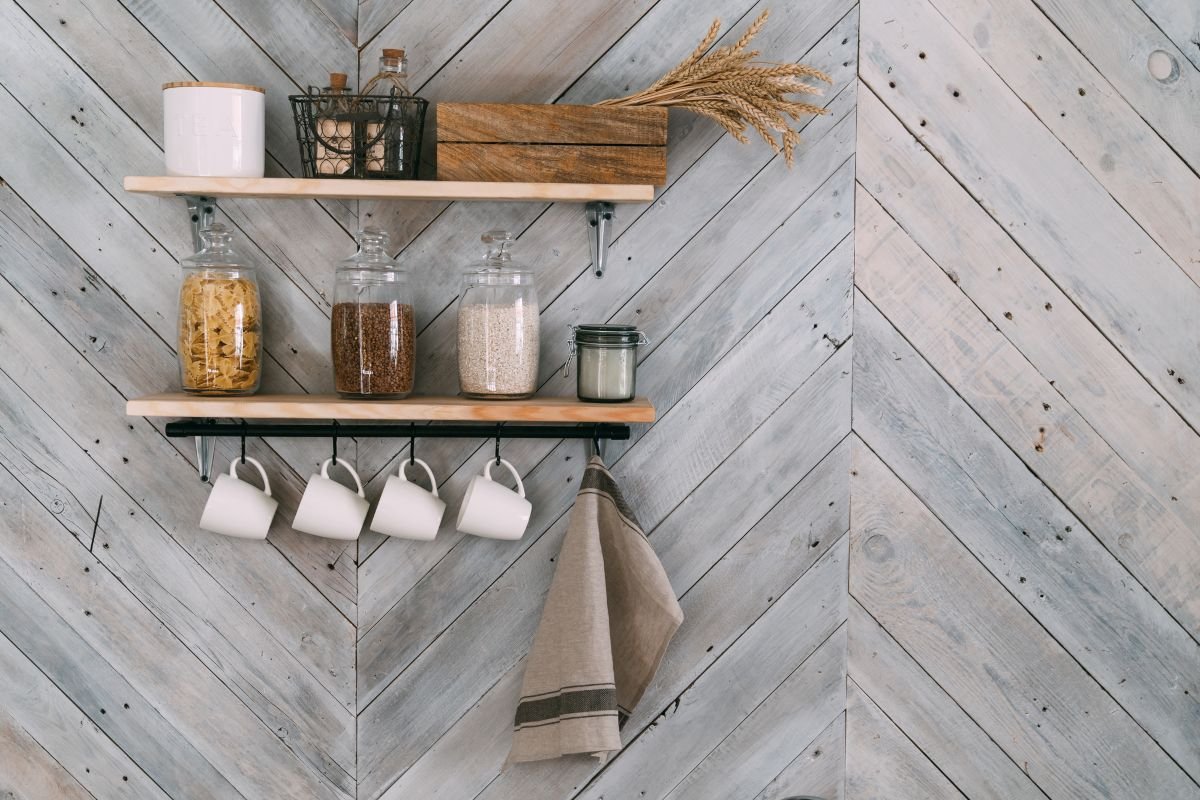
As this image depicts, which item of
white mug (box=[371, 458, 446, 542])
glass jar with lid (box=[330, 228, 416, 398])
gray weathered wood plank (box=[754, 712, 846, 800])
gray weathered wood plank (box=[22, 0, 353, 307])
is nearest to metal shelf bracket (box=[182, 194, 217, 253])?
gray weathered wood plank (box=[22, 0, 353, 307])

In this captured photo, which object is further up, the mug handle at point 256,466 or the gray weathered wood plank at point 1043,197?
the gray weathered wood plank at point 1043,197

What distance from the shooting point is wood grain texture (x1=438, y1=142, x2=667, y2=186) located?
48.6 inches

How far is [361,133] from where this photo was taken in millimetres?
1227

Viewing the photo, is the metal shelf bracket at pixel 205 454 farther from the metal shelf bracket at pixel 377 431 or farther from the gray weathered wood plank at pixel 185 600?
the gray weathered wood plank at pixel 185 600

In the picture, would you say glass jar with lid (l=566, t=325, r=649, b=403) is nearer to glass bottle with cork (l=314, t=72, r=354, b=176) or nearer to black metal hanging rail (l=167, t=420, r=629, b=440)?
black metal hanging rail (l=167, t=420, r=629, b=440)

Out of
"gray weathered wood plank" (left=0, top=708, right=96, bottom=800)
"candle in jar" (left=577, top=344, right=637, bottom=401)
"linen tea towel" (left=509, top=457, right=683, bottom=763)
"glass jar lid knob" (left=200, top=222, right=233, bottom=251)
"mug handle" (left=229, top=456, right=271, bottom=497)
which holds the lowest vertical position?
"gray weathered wood plank" (left=0, top=708, right=96, bottom=800)

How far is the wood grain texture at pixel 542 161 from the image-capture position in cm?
123

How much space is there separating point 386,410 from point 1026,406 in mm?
944

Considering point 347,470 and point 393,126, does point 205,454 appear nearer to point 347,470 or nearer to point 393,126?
point 347,470

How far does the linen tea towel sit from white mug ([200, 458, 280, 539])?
1.40 feet

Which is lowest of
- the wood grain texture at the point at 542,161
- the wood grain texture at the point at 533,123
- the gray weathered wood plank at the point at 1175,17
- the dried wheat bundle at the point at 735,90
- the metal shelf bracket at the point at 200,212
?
the metal shelf bracket at the point at 200,212

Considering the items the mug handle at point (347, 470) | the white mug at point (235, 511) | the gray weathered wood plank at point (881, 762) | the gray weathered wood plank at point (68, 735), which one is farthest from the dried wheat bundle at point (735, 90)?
the gray weathered wood plank at point (68, 735)

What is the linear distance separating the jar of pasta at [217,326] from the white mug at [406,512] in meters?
0.25

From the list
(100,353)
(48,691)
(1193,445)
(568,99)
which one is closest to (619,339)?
(568,99)
